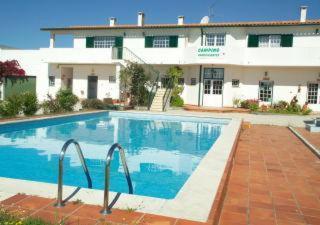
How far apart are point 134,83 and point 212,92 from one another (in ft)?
20.0

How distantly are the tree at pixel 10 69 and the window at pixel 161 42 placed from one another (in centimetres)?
1148

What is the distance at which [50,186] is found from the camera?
4754 millimetres

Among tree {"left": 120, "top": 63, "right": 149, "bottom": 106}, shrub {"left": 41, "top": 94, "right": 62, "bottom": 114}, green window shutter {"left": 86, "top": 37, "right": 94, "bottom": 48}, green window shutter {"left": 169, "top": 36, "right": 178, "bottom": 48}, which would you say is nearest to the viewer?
shrub {"left": 41, "top": 94, "right": 62, "bottom": 114}

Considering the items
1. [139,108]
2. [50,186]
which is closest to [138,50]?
[139,108]

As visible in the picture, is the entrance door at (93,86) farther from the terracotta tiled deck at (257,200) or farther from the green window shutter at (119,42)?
the terracotta tiled deck at (257,200)

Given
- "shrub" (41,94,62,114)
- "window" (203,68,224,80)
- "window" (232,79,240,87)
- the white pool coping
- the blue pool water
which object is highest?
"window" (203,68,224,80)

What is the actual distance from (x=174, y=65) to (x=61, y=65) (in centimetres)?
976

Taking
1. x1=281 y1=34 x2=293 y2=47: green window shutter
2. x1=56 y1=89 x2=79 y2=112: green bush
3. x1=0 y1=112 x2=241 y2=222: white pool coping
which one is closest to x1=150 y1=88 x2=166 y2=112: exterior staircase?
x1=56 y1=89 x2=79 y2=112: green bush

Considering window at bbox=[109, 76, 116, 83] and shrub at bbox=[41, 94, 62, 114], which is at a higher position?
window at bbox=[109, 76, 116, 83]

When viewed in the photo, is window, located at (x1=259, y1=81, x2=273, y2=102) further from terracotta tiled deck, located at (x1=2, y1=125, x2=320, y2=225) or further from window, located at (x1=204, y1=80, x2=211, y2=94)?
terracotta tiled deck, located at (x1=2, y1=125, x2=320, y2=225)

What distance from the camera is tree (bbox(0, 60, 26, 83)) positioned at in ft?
85.8

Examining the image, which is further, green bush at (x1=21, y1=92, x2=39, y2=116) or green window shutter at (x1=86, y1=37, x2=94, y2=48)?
green window shutter at (x1=86, y1=37, x2=94, y2=48)

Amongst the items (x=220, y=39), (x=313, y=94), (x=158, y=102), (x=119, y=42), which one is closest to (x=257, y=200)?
(x=158, y=102)

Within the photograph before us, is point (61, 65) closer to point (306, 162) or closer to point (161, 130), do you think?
point (161, 130)
